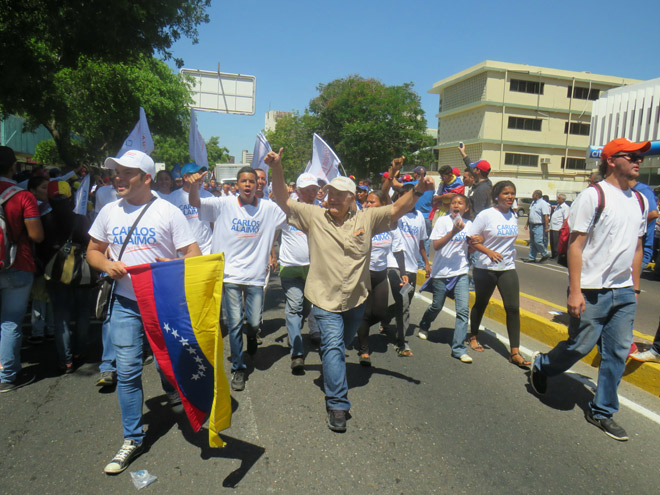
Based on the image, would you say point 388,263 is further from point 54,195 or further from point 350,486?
point 54,195

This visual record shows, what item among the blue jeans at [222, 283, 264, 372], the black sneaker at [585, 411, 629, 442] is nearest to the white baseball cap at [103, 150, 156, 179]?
the blue jeans at [222, 283, 264, 372]

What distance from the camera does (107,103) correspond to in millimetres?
23438

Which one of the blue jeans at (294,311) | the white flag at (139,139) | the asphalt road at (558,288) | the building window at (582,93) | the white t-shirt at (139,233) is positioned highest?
the building window at (582,93)

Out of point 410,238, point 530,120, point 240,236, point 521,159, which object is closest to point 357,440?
point 240,236

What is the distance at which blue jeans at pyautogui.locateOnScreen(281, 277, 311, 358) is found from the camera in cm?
469

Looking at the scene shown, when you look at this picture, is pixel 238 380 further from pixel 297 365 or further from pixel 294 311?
pixel 294 311

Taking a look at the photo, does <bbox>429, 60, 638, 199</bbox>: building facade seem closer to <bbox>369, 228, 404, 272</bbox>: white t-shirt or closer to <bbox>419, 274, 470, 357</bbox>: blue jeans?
<bbox>419, 274, 470, 357</bbox>: blue jeans

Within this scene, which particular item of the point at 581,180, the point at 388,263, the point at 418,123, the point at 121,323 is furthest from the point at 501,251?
the point at 581,180

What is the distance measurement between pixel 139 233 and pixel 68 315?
2.01 m

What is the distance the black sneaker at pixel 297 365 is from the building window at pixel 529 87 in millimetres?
45405

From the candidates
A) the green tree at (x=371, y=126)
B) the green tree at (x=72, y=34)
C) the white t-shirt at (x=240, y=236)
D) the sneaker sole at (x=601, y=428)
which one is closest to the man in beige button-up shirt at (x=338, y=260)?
the white t-shirt at (x=240, y=236)

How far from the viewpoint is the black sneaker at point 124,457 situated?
114 inches

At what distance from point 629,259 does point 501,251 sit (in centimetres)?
Answer: 147

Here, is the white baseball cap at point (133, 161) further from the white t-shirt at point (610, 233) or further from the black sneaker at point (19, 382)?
the white t-shirt at point (610, 233)
